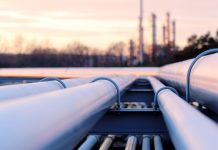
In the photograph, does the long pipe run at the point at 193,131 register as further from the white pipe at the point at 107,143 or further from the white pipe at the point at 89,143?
the white pipe at the point at 107,143

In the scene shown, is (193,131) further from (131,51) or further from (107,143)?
(131,51)

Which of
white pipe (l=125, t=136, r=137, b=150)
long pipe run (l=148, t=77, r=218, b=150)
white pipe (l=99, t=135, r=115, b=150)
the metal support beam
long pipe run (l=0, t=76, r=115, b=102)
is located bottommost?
white pipe (l=99, t=135, r=115, b=150)

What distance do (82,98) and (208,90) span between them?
33.4 inches

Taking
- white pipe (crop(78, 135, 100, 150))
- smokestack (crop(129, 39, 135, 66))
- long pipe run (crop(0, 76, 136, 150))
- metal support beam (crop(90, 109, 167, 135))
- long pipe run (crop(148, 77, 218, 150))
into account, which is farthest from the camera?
smokestack (crop(129, 39, 135, 66))

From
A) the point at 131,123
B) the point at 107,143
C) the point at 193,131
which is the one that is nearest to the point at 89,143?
the point at 107,143

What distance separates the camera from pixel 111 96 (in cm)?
398

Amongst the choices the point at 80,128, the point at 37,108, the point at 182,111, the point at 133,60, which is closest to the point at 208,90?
the point at 182,111

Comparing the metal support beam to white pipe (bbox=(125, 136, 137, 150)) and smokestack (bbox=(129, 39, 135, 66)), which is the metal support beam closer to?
Result: white pipe (bbox=(125, 136, 137, 150))

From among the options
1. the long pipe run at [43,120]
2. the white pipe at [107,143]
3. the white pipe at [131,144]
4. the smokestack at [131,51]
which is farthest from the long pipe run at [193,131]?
the smokestack at [131,51]

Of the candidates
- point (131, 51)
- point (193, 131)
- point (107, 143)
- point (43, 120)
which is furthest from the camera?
point (131, 51)

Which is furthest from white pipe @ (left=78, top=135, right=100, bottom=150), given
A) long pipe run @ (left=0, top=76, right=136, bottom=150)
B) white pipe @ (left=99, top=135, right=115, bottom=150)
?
long pipe run @ (left=0, top=76, right=136, bottom=150)

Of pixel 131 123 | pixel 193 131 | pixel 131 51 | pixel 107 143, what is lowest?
pixel 107 143

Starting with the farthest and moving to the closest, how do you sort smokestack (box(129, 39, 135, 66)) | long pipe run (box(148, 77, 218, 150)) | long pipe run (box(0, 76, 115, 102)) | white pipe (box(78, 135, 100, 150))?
1. smokestack (box(129, 39, 135, 66))
2. white pipe (box(78, 135, 100, 150))
3. long pipe run (box(0, 76, 115, 102))
4. long pipe run (box(148, 77, 218, 150))

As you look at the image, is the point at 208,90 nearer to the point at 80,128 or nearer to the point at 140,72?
the point at 80,128
